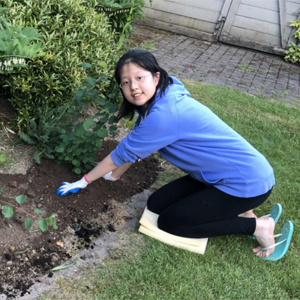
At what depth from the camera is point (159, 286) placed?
84.9 inches

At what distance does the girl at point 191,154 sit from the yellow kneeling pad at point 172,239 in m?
0.04

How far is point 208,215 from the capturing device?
246cm

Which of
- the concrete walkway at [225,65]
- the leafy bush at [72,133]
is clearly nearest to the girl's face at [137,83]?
the leafy bush at [72,133]

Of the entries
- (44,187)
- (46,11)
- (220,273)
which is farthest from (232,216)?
(46,11)

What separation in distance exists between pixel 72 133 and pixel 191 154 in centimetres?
93

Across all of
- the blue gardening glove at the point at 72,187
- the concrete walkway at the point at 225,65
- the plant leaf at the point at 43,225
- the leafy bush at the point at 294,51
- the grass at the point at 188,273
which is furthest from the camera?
the leafy bush at the point at 294,51

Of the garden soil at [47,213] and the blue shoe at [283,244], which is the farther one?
the blue shoe at [283,244]

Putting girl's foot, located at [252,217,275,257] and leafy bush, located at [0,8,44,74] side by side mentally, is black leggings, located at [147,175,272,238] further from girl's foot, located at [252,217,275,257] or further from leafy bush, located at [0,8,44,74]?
leafy bush, located at [0,8,44,74]

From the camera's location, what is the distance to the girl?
2.20 meters

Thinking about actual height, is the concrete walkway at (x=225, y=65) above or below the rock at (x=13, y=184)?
below

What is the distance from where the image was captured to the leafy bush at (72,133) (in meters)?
2.62

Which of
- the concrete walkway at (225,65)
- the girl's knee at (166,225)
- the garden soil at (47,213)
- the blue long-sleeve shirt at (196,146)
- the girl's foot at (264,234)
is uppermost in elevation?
the blue long-sleeve shirt at (196,146)

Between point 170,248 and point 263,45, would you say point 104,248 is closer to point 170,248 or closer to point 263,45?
point 170,248

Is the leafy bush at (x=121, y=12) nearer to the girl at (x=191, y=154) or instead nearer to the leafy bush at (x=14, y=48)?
the leafy bush at (x=14, y=48)
